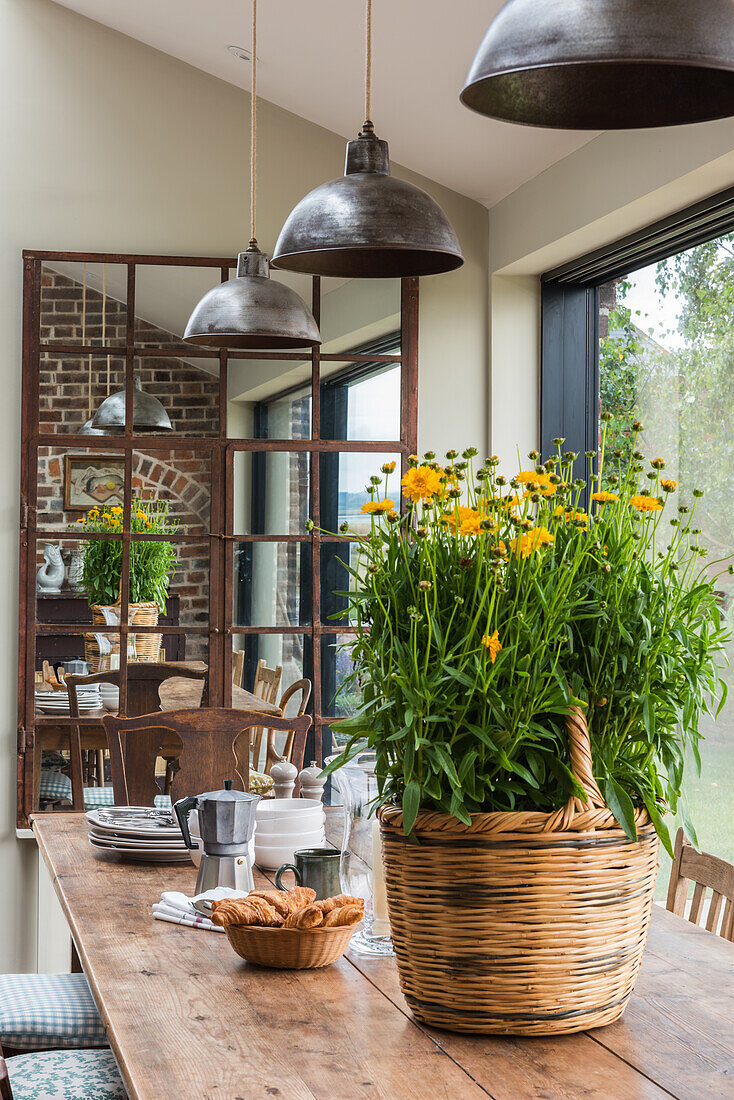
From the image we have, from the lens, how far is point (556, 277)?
4.14 metres

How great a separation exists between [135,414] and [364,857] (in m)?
2.42

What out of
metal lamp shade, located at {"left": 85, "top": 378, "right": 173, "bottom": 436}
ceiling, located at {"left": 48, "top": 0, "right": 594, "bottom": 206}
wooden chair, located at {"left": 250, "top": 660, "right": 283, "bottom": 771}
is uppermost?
ceiling, located at {"left": 48, "top": 0, "right": 594, "bottom": 206}

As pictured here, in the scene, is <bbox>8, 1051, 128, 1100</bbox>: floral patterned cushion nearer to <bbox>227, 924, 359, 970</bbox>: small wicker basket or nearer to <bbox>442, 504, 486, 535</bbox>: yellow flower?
<bbox>227, 924, 359, 970</bbox>: small wicker basket

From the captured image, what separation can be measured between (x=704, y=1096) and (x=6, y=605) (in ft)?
10.3

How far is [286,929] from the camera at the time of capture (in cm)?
171

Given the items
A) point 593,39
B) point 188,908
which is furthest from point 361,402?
point 593,39

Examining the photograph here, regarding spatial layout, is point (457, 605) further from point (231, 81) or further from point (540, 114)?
point (231, 81)

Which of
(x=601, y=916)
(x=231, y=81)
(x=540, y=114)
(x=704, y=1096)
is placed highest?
(x=231, y=81)

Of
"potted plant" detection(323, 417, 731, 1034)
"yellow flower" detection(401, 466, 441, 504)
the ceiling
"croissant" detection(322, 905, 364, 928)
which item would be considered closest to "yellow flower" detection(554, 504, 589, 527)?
"potted plant" detection(323, 417, 731, 1034)

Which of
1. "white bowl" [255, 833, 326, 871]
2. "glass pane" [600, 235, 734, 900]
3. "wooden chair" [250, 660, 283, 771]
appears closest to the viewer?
"white bowl" [255, 833, 326, 871]

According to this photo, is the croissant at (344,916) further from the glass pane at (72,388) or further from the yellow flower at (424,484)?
the glass pane at (72,388)

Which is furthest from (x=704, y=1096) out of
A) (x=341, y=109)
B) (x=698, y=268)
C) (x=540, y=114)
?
(x=341, y=109)

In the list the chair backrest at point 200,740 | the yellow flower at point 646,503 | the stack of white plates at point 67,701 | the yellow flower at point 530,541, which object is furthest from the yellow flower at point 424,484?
the stack of white plates at point 67,701

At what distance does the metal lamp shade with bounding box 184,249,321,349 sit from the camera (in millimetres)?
2523
